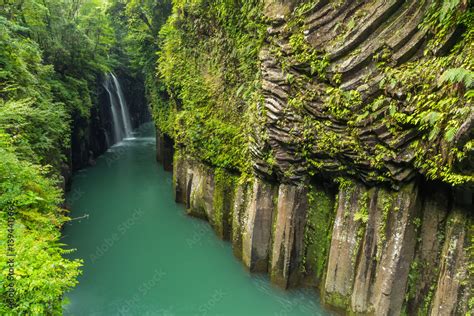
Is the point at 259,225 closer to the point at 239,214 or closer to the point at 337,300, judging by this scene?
the point at 239,214

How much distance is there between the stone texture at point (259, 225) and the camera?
1014cm

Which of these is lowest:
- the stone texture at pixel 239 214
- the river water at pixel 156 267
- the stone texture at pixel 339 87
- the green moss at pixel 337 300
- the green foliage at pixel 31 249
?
the river water at pixel 156 267

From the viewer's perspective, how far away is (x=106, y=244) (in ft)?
42.7

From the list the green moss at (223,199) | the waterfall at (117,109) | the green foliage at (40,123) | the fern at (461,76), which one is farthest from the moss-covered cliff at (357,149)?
the waterfall at (117,109)

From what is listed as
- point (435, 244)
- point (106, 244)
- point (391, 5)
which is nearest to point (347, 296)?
point (435, 244)

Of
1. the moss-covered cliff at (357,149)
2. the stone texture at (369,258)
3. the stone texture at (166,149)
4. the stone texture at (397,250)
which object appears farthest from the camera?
the stone texture at (166,149)

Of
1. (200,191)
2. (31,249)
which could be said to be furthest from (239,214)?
(31,249)

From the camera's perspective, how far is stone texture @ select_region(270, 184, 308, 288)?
9.41 meters

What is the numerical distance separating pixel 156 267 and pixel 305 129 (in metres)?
7.04

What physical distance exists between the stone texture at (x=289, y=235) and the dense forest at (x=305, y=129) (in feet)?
0.18

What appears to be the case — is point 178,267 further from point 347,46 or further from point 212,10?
point 212,10

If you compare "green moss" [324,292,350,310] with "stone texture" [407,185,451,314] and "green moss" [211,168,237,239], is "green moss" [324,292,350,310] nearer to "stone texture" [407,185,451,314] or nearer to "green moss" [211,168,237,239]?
"stone texture" [407,185,451,314]

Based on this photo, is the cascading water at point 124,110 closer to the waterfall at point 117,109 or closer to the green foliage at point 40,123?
the waterfall at point 117,109

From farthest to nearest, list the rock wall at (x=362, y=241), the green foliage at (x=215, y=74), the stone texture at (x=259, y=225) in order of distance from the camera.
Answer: the green foliage at (x=215, y=74) < the stone texture at (x=259, y=225) < the rock wall at (x=362, y=241)
